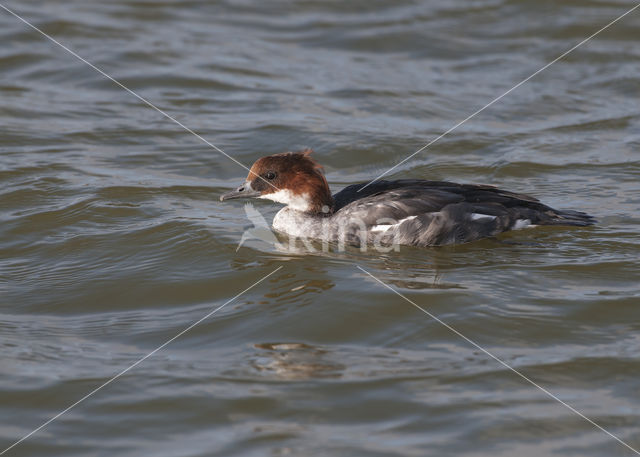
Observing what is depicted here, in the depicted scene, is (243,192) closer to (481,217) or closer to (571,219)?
(481,217)

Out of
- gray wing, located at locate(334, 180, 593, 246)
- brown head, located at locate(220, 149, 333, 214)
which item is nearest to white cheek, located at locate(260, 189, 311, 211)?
brown head, located at locate(220, 149, 333, 214)

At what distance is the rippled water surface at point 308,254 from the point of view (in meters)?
6.33

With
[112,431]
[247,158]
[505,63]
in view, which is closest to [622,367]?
[112,431]

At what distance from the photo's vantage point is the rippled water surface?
20.8 feet

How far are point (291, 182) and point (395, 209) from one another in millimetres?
1326

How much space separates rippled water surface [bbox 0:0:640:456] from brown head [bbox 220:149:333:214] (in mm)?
628

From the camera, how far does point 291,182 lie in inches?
391

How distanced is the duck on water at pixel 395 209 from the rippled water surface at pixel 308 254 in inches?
9.1
